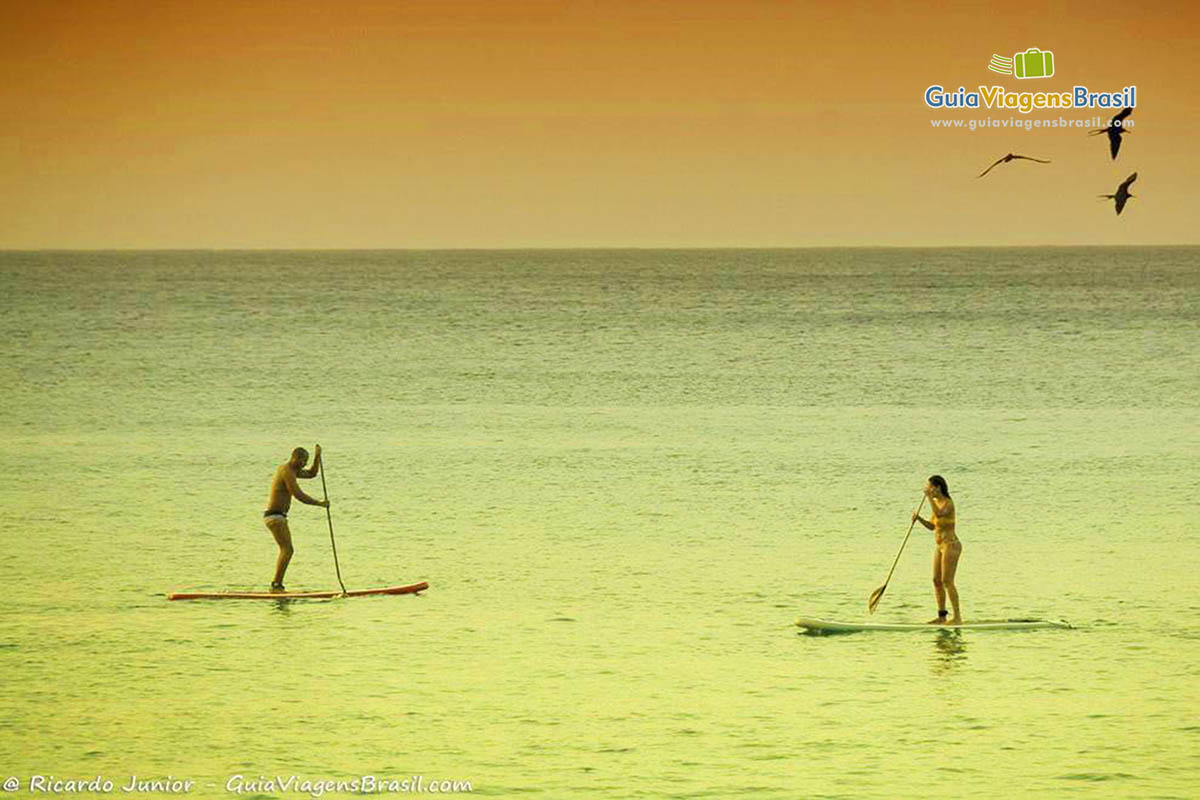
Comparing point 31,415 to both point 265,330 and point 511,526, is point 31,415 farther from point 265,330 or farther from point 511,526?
point 265,330

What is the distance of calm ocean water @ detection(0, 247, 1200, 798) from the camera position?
43.9ft

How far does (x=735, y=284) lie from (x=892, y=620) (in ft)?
506

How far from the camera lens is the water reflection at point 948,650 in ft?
52.0

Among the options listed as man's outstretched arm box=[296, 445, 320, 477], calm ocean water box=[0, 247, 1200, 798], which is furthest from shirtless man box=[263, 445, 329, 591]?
calm ocean water box=[0, 247, 1200, 798]

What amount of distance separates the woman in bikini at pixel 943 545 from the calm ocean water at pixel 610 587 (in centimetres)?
60

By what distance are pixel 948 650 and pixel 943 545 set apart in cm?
121

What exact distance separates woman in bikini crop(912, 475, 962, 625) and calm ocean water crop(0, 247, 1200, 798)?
0.60 m

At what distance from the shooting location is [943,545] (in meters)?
17.1

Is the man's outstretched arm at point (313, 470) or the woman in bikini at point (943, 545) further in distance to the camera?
the man's outstretched arm at point (313, 470)

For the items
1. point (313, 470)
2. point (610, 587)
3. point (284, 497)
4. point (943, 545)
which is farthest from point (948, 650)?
point (284, 497)

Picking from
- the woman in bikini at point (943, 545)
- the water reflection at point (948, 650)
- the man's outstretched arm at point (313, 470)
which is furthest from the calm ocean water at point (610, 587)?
the man's outstretched arm at point (313, 470)

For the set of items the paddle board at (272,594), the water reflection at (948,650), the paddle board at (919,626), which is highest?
the paddle board at (272,594)

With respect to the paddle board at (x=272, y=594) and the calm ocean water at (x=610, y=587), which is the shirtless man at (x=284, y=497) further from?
the calm ocean water at (x=610, y=587)

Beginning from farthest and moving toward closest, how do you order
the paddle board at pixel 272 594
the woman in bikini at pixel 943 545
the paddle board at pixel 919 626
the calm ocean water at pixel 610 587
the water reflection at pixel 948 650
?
the paddle board at pixel 272 594 < the paddle board at pixel 919 626 < the woman in bikini at pixel 943 545 < the water reflection at pixel 948 650 < the calm ocean water at pixel 610 587
